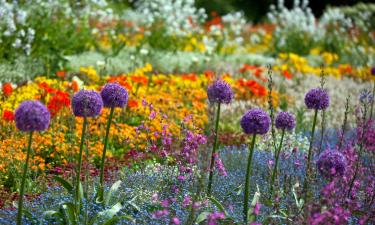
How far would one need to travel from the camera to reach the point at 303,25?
13617mm

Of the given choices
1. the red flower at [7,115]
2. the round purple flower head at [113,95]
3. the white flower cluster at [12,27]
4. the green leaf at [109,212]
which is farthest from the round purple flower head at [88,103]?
the white flower cluster at [12,27]

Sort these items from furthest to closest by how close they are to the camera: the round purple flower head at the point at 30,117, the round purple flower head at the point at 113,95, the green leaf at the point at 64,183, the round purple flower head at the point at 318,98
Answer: the round purple flower head at the point at 318,98 < the round purple flower head at the point at 113,95 < the green leaf at the point at 64,183 < the round purple flower head at the point at 30,117

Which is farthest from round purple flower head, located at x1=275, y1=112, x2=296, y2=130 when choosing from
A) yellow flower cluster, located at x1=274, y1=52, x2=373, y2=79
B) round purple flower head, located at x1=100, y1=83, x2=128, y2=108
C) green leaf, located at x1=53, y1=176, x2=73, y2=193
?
yellow flower cluster, located at x1=274, y1=52, x2=373, y2=79

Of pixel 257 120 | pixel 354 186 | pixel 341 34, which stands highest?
pixel 341 34

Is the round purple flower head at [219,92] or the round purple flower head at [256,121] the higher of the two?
the round purple flower head at [219,92]

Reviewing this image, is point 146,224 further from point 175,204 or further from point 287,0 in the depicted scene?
point 287,0

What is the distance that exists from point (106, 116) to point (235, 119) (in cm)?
202

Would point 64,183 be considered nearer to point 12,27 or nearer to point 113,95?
point 113,95

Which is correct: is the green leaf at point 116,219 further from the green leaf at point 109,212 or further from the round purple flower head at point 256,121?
the round purple flower head at point 256,121

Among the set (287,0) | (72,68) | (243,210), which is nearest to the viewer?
(243,210)

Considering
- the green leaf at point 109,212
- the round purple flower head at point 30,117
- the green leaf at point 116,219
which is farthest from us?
the green leaf at point 109,212

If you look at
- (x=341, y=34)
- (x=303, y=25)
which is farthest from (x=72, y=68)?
(x=341, y=34)

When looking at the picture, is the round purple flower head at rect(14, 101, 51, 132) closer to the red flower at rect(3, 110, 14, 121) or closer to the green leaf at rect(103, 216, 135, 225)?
the green leaf at rect(103, 216, 135, 225)

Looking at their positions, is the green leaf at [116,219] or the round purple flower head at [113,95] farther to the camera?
the round purple flower head at [113,95]
